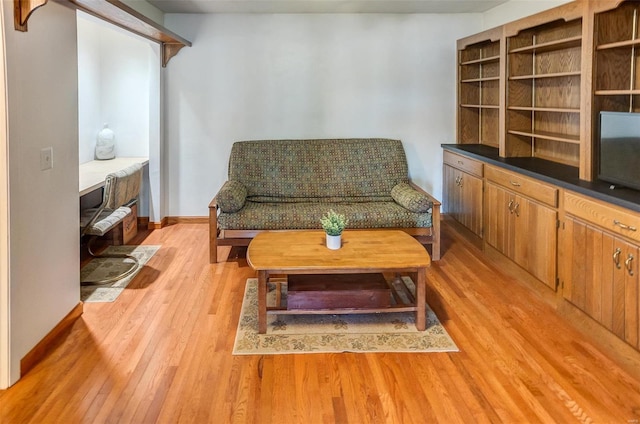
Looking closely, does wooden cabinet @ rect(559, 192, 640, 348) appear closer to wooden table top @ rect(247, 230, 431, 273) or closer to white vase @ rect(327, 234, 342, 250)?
wooden table top @ rect(247, 230, 431, 273)

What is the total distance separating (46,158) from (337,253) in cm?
169

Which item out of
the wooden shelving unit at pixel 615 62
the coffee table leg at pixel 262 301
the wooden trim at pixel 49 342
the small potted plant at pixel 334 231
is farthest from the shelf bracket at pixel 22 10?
the wooden shelving unit at pixel 615 62

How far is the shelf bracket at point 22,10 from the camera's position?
2275 mm

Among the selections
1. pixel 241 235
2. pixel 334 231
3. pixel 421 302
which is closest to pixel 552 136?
pixel 421 302

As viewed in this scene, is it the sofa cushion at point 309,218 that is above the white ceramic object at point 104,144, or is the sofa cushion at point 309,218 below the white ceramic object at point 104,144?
below

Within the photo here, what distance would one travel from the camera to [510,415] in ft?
6.92

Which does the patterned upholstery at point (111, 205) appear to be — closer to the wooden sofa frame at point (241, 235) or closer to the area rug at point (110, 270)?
the area rug at point (110, 270)

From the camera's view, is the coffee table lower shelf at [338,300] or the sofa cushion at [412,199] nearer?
the coffee table lower shelf at [338,300]

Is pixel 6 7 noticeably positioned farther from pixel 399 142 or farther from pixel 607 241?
pixel 399 142

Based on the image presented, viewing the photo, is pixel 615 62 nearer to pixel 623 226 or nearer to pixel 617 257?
pixel 623 226

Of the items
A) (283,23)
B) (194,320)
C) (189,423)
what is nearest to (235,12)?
(283,23)

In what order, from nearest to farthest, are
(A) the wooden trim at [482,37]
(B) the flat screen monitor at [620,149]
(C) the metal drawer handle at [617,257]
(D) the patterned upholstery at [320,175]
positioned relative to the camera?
1. (C) the metal drawer handle at [617,257]
2. (B) the flat screen monitor at [620,149]
3. (A) the wooden trim at [482,37]
4. (D) the patterned upholstery at [320,175]

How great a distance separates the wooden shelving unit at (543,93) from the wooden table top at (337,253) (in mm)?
1600

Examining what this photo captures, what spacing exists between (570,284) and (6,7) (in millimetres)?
3290
